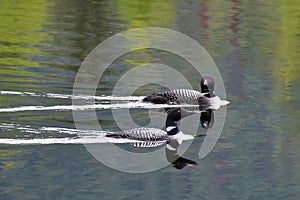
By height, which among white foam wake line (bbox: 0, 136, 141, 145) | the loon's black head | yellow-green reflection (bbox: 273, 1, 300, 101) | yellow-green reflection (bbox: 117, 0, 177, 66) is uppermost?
the loon's black head

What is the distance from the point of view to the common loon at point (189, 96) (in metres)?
20.1

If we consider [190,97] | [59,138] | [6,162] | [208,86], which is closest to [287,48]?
[208,86]

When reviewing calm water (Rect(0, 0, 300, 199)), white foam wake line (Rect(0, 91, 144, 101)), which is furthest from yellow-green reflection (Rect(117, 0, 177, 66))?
white foam wake line (Rect(0, 91, 144, 101))

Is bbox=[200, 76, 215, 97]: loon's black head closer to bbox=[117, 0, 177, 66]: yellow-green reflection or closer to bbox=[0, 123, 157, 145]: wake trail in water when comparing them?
bbox=[0, 123, 157, 145]: wake trail in water

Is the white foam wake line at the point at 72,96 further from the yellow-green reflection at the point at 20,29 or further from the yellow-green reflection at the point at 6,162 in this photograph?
the yellow-green reflection at the point at 6,162

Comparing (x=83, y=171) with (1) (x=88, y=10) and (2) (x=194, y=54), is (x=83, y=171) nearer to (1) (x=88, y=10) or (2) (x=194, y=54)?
(2) (x=194, y=54)

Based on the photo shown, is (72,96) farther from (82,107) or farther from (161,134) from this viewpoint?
(161,134)

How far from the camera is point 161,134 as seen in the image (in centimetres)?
1728

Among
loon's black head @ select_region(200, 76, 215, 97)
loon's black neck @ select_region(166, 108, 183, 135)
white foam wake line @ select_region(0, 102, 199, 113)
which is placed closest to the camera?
loon's black neck @ select_region(166, 108, 183, 135)

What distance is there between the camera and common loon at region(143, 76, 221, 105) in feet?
66.0

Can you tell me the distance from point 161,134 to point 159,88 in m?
4.65

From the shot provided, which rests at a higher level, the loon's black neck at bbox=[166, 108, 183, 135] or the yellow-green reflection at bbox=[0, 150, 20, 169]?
the loon's black neck at bbox=[166, 108, 183, 135]

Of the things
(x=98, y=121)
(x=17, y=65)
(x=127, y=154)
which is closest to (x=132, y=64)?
(x=17, y=65)

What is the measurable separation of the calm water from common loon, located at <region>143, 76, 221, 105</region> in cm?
51
